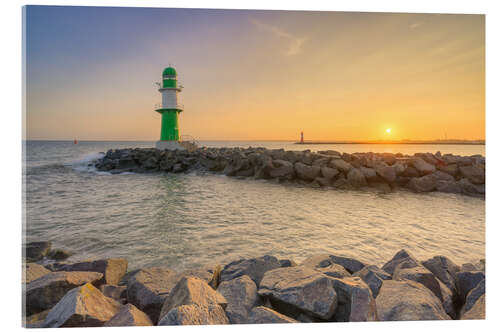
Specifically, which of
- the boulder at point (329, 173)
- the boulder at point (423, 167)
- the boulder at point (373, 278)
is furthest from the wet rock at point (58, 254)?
the boulder at point (423, 167)

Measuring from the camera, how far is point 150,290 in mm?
1901

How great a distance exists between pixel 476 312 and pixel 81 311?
2791mm


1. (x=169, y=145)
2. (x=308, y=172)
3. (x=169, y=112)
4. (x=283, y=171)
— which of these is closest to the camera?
(x=308, y=172)

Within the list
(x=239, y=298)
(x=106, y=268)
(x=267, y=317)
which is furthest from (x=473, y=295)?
(x=106, y=268)

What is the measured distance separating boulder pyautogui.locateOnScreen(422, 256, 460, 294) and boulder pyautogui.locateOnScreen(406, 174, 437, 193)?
17.5 ft

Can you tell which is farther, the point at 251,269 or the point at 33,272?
the point at 33,272

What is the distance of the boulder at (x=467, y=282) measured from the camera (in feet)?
6.82

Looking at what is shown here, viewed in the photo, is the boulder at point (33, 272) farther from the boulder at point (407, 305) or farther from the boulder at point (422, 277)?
the boulder at point (422, 277)

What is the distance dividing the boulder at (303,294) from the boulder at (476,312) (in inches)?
44.1

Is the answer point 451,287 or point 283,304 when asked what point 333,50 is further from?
point 283,304

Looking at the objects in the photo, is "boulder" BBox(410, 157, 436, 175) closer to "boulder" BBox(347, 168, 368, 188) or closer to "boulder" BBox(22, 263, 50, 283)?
"boulder" BBox(347, 168, 368, 188)

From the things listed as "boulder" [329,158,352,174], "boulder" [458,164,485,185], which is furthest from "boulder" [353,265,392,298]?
"boulder" [458,164,485,185]

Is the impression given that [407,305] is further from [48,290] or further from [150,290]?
[48,290]

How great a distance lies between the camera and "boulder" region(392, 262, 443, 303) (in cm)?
188
